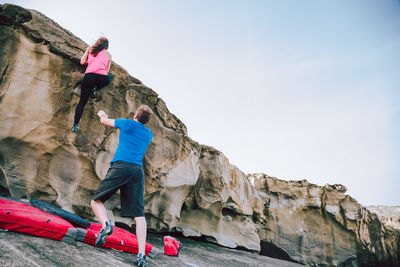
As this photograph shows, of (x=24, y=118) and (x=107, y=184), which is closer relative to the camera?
(x=107, y=184)

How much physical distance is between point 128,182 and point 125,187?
0.08 m

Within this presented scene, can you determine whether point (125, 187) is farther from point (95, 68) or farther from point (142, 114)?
point (95, 68)

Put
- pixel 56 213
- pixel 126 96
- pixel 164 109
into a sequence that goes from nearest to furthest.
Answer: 1. pixel 56 213
2. pixel 126 96
3. pixel 164 109

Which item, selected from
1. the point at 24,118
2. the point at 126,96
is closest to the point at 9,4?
the point at 24,118

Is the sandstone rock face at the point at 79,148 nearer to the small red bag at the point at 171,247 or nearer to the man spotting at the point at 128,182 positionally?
the small red bag at the point at 171,247

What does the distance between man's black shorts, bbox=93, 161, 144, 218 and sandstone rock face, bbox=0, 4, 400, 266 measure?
2470 mm

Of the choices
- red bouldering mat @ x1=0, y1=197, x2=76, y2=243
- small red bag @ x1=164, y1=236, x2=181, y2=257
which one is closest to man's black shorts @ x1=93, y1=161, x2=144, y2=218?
red bouldering mat @ x1=0, y1=197, x2=76, y2=243

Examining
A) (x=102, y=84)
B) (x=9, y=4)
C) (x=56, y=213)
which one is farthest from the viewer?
(x=102, y=84)

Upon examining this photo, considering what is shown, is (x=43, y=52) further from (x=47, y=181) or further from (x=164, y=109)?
(x=164, y=109)

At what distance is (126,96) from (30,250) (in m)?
3.82

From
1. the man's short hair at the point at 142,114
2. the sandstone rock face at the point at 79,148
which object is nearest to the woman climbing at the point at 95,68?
the sandstone rock face at the point at 79,148

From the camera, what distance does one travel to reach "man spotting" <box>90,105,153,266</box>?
8.67ft

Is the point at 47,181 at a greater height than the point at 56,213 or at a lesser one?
greater

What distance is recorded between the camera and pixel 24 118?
4336 millimetres
